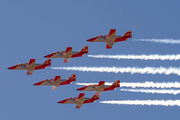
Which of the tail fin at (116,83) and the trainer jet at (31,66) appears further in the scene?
the tail fin at (116,83)

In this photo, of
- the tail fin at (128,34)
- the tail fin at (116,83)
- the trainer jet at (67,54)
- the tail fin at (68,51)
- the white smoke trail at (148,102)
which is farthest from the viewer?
the tail fin at (116,83)

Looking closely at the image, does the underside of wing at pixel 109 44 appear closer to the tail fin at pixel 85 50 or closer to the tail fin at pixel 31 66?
the tail fin at pixel 85 50

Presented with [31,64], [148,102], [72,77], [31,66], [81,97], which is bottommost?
[148,102]

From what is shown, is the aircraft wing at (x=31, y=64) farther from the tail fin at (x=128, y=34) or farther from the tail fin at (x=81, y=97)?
the tail fin at (x=128, y=34)

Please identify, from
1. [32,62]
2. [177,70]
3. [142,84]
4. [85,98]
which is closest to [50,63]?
[32,62]

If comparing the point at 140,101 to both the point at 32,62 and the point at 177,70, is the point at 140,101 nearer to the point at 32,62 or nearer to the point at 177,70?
the point at 177,70

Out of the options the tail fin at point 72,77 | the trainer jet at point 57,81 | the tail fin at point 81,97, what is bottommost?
the tail fin at point 81,97

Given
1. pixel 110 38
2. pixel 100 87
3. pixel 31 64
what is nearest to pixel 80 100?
pixel 100 87

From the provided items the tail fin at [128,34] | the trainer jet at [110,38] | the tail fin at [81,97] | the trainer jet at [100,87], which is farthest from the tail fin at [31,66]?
the tail fin at [128,34]

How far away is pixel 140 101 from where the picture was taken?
258 ft

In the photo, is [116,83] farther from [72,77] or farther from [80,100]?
[72,77]

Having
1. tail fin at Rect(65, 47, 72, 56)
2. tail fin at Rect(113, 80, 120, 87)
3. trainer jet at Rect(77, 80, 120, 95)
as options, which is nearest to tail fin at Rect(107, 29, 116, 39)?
tail fin at Rect(65, 47, 72, 56)

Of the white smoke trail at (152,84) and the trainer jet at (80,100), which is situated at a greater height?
the white smoke trail at (152,84)

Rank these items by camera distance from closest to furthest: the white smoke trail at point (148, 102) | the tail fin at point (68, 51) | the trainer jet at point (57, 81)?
the white smoke trail at point (148, 102), the tail fin at point (68, 51), the trainer jet at point (57, 81)
